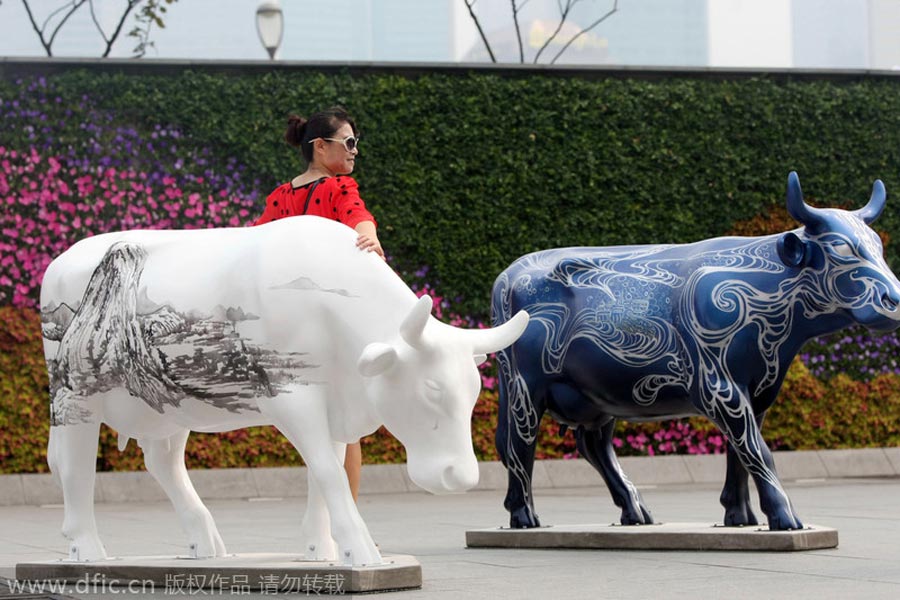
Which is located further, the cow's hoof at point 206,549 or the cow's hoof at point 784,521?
the cow's hoof at point 784,521

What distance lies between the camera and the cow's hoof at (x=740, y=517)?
277 inches

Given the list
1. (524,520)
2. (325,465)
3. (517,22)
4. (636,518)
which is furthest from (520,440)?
(517,22)

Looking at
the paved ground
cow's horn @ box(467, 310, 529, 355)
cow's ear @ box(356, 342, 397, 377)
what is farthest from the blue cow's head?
cow's ear @ box(356, 342, 397, 377)

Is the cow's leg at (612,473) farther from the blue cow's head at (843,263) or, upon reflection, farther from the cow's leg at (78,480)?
the cow's leg at (78,480)

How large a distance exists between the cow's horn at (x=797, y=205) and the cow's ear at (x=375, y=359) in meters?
2.32

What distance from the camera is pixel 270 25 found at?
44.5 ft

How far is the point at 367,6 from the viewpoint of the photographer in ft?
46.6

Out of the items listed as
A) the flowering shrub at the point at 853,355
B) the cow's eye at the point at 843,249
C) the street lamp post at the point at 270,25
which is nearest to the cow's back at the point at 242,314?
the cow's eye at the point at 843,249

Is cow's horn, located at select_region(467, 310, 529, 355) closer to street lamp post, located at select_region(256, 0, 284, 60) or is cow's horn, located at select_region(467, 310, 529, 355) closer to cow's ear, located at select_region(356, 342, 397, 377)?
cow's ear, located at select_region(356, 342, 397, 377)

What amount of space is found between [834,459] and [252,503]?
5621 mm

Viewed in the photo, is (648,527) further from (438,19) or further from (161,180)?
(438,19)

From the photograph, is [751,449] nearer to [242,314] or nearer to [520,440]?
[520,440]

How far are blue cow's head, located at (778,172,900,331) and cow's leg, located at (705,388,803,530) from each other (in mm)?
609

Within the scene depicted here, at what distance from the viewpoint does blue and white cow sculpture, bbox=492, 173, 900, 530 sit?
6.61m
